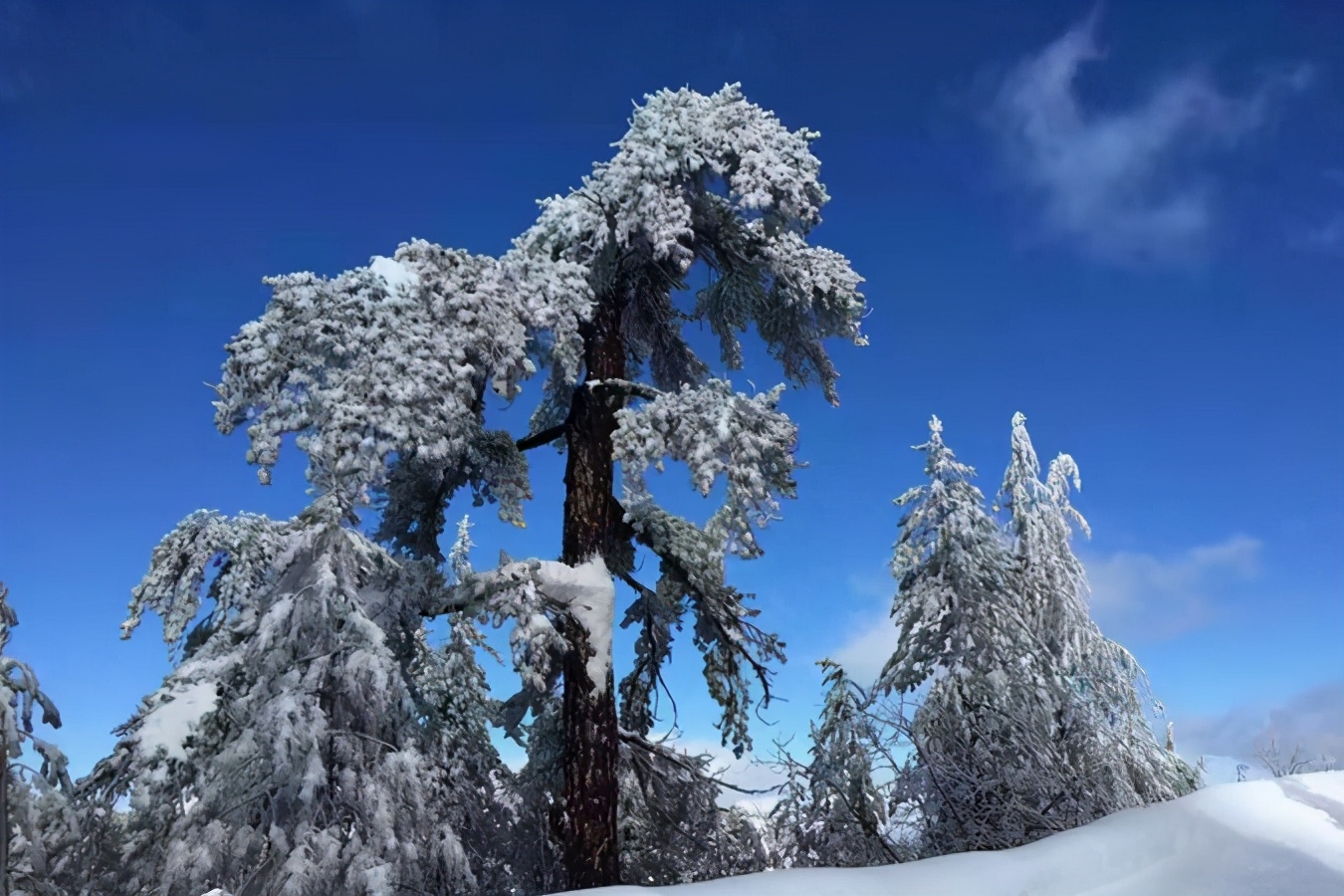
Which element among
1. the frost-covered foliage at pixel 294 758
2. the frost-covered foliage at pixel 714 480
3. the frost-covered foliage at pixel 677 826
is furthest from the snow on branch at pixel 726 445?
the frost-covered foliage at pixel 677 826

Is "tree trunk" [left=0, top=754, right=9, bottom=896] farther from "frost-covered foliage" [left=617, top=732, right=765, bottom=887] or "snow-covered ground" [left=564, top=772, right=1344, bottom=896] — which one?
"frost-covered foliage" [left=617, top=732, right=765, bottom=887]

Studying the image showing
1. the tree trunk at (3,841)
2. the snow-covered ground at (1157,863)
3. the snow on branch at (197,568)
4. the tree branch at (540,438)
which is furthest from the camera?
the tree branch at (540,438)

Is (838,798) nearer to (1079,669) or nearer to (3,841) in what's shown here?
(1079,669)

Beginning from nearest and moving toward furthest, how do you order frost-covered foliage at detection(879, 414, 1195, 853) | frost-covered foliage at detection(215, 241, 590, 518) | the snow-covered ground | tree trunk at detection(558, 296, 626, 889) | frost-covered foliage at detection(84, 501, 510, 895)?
the snow-covered ground, frost-covered foliage at detection(84, 501, 510, 895), frost-covered foliage at detection(215, 241, 590, 518), frost-covered foliage at detection(879, 414, 1195, 853), tree trunk at detection(558, 296, 626, 889)

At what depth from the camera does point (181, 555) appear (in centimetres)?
927

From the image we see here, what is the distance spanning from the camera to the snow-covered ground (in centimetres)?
357

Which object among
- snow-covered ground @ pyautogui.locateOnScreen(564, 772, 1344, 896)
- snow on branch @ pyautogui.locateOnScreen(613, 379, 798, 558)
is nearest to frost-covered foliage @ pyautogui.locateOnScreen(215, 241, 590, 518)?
snow on branch @ pyautogui.locateOnScreen(613, 379, 798, 558)

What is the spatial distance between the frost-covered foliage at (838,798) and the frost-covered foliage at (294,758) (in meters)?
3.44

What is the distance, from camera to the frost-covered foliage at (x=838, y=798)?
8617 millimetres

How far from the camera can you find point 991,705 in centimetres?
887

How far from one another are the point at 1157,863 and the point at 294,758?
543cm

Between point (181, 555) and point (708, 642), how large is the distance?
18.6 feet

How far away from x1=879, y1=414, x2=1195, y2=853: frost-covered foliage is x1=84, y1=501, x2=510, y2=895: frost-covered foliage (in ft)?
14.2

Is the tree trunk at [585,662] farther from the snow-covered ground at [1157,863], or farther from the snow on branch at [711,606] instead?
the snow-covered ground at [1157,863]
